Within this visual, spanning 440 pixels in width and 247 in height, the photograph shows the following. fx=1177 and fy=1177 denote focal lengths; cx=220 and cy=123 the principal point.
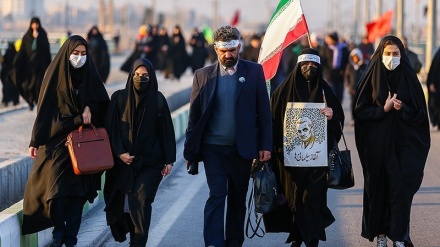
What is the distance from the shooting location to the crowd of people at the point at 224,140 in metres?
8.11

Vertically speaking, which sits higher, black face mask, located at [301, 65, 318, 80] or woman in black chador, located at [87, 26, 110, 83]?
black face mask, located at [301, 65, 318, 80]

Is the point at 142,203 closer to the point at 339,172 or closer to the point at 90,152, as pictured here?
the point at 90,152

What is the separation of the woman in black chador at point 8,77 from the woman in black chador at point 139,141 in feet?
40.2

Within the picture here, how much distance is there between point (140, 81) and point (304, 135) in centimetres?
132

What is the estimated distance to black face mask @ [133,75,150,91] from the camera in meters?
8.00

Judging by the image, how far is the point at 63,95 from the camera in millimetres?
8172

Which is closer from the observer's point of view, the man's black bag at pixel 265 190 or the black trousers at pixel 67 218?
the black trousers at pixel 67 218

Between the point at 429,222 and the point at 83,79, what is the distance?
360 cm

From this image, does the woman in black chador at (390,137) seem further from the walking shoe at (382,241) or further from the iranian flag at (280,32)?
the iranian flag at (280,32)

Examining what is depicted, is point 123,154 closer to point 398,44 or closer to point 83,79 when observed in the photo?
point 83,79

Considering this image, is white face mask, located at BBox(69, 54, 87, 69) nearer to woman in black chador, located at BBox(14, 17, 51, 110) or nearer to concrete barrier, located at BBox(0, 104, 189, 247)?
concrete barrier, located at BBox(0, 104, 189, 247)

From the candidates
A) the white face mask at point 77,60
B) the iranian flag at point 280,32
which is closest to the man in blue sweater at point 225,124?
the white face mask at point 77,60

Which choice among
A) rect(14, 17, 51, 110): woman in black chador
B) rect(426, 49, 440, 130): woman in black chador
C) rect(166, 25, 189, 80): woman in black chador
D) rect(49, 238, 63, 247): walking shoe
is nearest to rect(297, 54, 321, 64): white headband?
rect(49, 238, 63, 247): walking shoe

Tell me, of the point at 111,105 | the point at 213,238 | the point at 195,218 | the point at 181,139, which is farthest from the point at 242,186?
the point at 181,139
